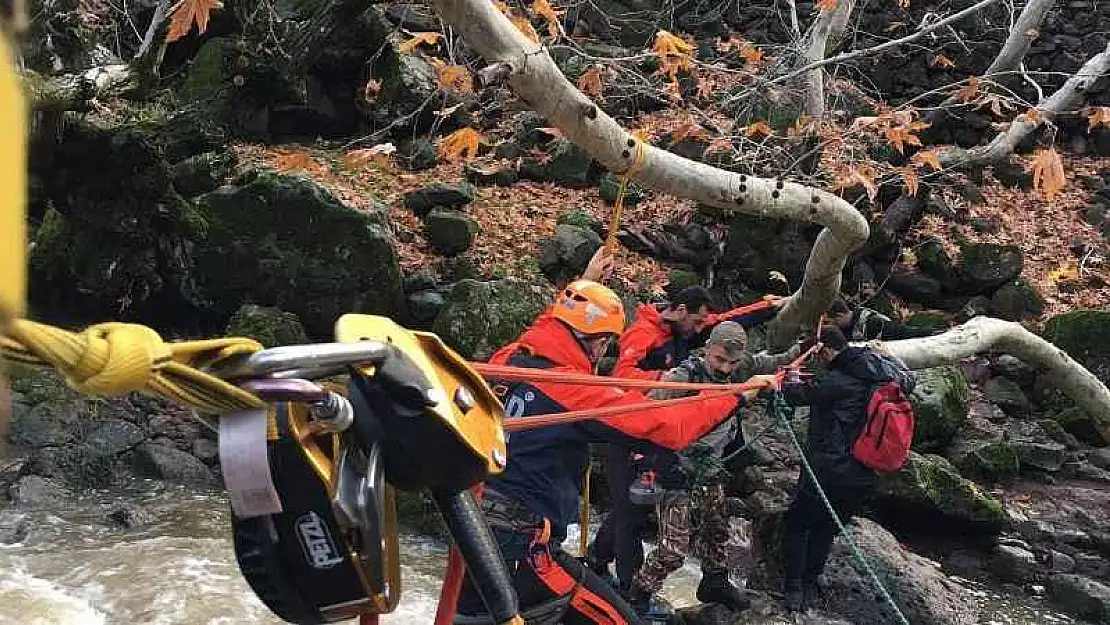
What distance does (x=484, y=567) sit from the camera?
7.47 ft

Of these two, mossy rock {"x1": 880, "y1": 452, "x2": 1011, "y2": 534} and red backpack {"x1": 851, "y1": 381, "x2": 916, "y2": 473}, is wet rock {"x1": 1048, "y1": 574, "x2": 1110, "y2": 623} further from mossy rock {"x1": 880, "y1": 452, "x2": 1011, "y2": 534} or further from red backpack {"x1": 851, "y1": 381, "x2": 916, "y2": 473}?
red backpack {"x1": 851, "y1": 381, "x2": 916, "y2": 473}

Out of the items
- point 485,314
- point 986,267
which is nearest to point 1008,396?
point 986,267

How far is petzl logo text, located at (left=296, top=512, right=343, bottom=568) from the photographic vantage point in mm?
2088

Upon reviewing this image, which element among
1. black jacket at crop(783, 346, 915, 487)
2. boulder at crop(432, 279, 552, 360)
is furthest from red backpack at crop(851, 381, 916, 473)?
boulder at crop(432, 279, 552, 360)

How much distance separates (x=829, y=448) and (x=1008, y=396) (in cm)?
611

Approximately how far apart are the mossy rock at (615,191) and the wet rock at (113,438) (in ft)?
24.3

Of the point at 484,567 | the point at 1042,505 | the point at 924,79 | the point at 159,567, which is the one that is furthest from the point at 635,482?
the point at 924,79

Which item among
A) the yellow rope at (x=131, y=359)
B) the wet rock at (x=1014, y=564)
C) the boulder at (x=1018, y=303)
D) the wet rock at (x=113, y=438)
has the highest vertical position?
the yellow rope at (x=131, y=359)

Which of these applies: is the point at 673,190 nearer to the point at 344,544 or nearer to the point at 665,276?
the point at 344,544

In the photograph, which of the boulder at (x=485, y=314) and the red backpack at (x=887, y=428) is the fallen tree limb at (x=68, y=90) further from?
the red backpack at (x=887, y=428)

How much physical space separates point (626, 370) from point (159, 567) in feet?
11.8

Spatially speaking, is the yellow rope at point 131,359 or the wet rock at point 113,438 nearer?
the yellow rope at point 131,359

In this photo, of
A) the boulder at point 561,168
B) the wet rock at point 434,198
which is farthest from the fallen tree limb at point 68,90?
the boulder at point 561,168

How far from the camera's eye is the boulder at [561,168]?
541 inches
